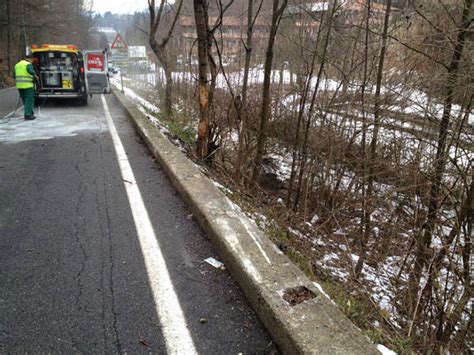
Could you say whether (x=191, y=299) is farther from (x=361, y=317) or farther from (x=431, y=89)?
(x=431, y=89)

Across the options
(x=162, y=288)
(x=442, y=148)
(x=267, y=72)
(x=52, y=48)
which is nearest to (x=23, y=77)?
(x=52, y=48)

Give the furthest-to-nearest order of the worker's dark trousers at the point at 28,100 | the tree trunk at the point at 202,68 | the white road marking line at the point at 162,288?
the worker's dark trousers at the point at 28,100 → the tree trunk at the point at 202,68 → the white road marking line at the point at 162,288

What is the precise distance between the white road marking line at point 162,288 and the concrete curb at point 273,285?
0.52 m

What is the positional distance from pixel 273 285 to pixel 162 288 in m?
0.87

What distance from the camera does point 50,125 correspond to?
32.3 feet

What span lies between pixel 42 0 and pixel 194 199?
3903cm

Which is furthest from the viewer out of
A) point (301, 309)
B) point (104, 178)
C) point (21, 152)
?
point (21, 152)

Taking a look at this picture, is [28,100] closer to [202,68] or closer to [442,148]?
[202,68]

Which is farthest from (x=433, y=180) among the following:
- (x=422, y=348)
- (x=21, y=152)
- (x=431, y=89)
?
(x=21, y=152)

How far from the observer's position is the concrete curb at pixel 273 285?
2053 mm

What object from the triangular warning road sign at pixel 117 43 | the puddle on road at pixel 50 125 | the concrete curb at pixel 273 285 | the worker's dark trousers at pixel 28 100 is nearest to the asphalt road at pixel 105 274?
the concrete curb at pixel 273 285

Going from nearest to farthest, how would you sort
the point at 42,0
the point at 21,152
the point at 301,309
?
the point at 301,309
the point at 21,152
the point at 42,0

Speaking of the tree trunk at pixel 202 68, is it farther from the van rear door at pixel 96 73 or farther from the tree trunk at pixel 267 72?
the van rear door at pixel 96 73

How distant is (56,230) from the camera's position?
12.0 ft
